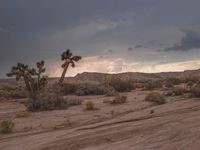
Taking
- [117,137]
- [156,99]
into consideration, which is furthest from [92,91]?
[117,137]

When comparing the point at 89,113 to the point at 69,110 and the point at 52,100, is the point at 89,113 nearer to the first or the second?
the point at 69,110

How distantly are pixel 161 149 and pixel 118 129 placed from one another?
453 cm

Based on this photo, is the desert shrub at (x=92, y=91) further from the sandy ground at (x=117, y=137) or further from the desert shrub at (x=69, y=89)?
the sandy ground at (x=117, y=137)

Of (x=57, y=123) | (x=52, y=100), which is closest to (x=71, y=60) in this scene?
(x=52, y=100)

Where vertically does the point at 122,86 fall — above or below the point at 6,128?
above

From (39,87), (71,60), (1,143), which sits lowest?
(1,143)

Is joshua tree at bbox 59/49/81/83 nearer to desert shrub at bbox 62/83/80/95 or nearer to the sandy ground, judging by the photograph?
desert shrub at bbox 62/83/80/95

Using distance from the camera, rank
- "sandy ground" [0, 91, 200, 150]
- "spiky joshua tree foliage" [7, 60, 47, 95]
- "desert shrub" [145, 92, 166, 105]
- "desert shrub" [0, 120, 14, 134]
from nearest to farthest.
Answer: "sandy ground" [0, 91, 200, 150] → "desert shrub" [0, 120, 14, 134] → "desert shrub" [145, 92, 166, 105] → "spiky joshua tree foliage" [7, 60, 47, 95]

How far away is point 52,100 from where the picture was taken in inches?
1182

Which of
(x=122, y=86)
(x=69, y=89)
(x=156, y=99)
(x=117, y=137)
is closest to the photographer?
(x=117, y=137)

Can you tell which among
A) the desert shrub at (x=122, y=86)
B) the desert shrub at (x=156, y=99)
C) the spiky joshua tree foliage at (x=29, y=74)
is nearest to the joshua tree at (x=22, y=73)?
the spiky joshua tree foliage at (x=29, y=74)

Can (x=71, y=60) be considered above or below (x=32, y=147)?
above

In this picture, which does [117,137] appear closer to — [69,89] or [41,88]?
[41,88]

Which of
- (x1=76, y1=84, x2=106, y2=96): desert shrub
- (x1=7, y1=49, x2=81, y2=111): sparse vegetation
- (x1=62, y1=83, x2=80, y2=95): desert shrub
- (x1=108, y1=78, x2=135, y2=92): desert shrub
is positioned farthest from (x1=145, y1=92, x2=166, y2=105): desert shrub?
(x1=62, y1=83, x2=80, y2=95): desert shrub
